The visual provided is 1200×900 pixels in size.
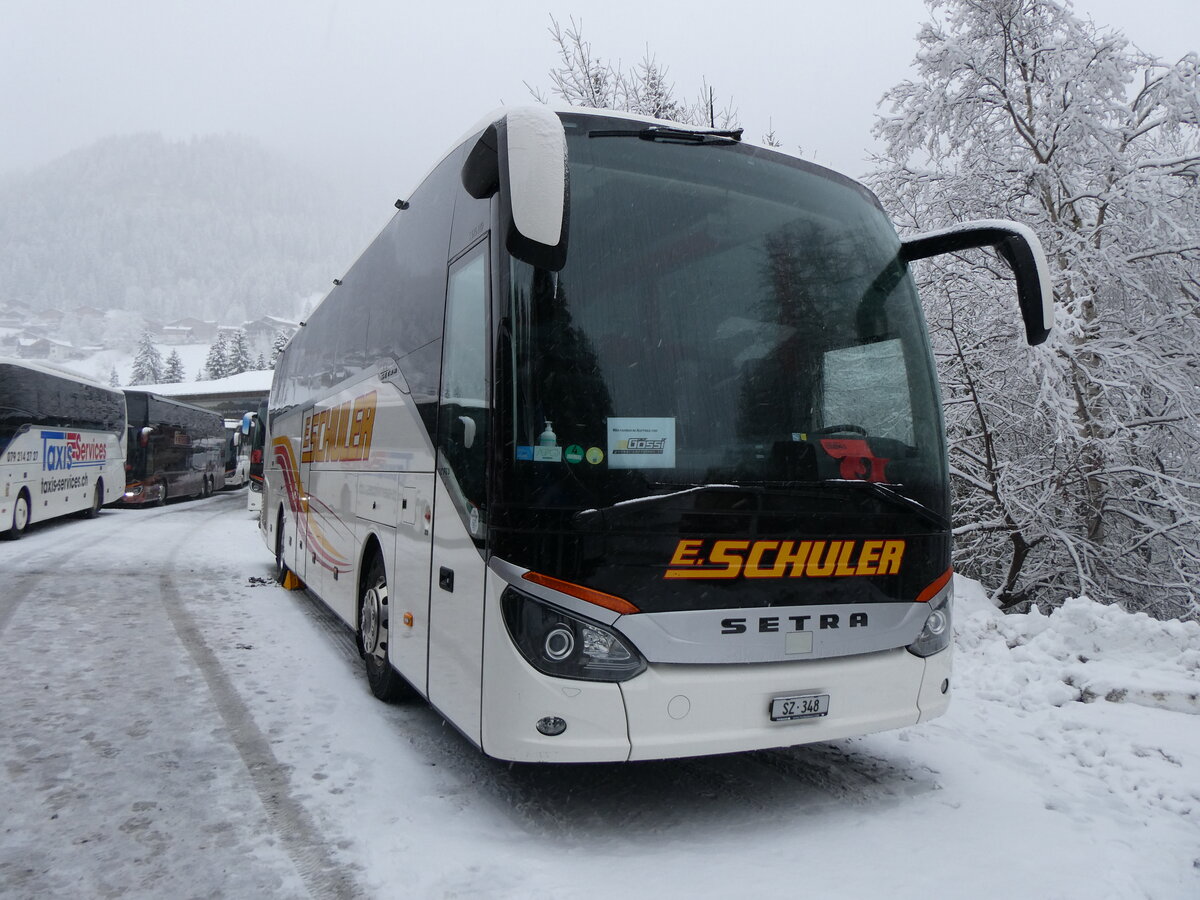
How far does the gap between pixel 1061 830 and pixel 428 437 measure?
3.50m

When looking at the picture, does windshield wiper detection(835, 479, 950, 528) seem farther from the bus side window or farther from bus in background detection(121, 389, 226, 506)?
bus in background detection(121, 389, 226, 506)

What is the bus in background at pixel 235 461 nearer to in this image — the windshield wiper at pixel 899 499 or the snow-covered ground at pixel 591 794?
the snow-covered ground at pixel 591 794

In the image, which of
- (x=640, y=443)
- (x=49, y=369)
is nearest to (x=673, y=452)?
(x=640, y=443)

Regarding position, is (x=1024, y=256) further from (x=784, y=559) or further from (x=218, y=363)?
(x=218, y=363)

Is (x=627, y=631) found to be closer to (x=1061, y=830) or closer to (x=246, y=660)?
(x=1061, y=830)

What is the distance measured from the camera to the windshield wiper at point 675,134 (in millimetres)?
3971

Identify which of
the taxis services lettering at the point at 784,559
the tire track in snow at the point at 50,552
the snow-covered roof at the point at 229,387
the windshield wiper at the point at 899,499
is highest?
the snow-covered roof at the point at 229,387

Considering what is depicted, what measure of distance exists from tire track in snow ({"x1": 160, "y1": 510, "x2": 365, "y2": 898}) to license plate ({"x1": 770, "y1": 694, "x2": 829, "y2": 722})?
1781 mm

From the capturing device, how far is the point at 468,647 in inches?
151

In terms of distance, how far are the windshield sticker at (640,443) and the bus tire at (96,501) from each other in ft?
73.7

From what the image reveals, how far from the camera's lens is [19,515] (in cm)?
1658

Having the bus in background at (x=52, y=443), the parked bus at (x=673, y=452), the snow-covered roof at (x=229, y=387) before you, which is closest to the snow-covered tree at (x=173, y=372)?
the snow-covered roof at (x=229, y=387)

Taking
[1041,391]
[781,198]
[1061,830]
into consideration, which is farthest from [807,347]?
[1041,391]

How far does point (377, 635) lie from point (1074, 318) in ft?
26.1
